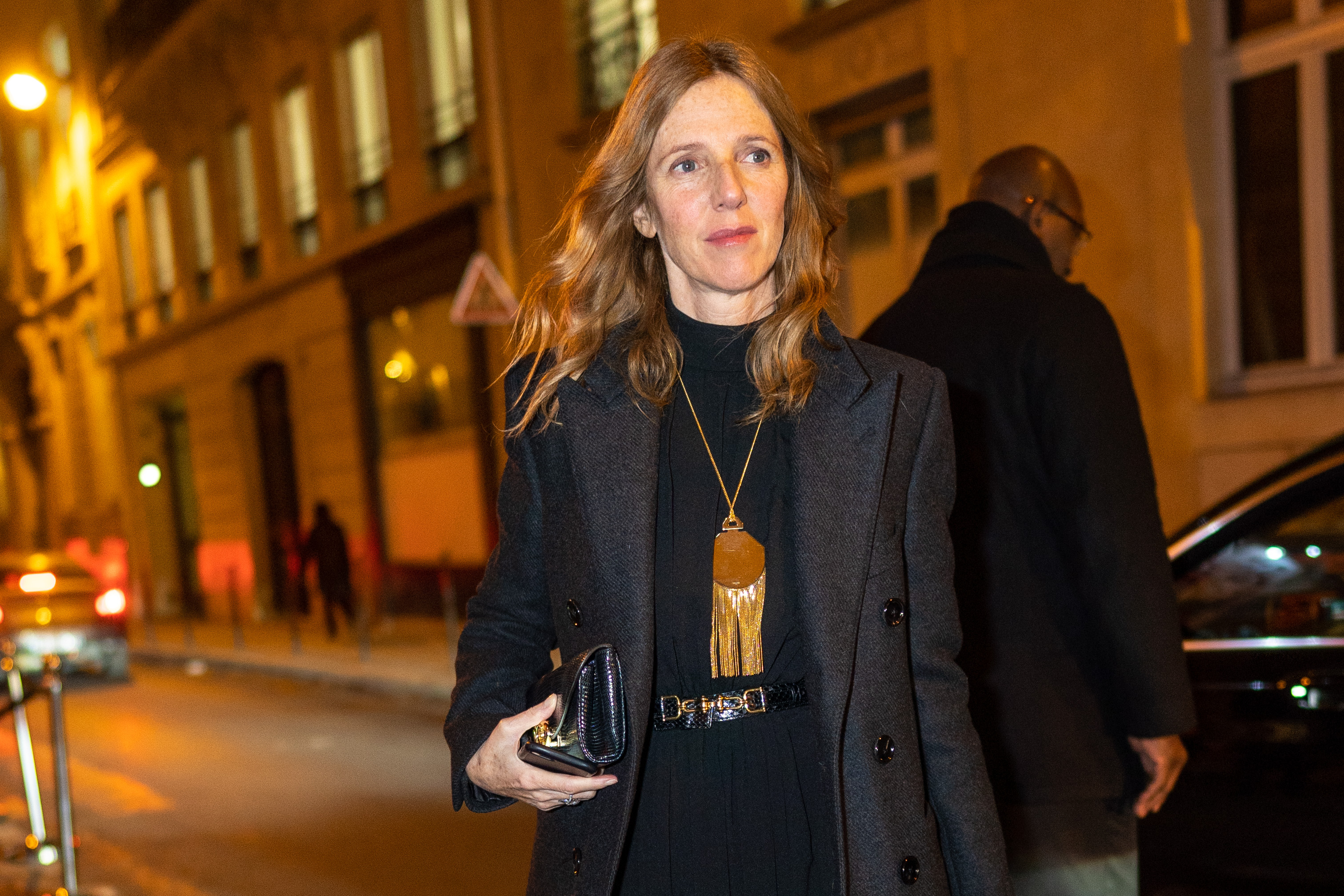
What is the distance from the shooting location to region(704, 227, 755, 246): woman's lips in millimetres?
1915

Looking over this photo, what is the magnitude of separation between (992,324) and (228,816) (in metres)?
5.29

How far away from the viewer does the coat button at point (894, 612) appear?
179 centimetres

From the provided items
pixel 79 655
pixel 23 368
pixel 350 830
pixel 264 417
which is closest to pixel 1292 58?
pixel 350 830

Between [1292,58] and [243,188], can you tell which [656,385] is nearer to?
[1292,58]

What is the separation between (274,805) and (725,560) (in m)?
5.48

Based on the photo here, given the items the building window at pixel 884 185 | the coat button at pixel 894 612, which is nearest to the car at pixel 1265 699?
the coat button at pixel 894 612

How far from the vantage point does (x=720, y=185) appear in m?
1.92

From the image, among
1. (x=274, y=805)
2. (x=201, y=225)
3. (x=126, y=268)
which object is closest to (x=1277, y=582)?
(x=274, y=805)

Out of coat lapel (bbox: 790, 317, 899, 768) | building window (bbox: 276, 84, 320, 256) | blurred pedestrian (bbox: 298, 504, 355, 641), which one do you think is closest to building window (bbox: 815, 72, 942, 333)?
blurred pedestrian (bbox: 298, 504, 355, 641)

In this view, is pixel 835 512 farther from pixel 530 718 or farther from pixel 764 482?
pixel 530 718

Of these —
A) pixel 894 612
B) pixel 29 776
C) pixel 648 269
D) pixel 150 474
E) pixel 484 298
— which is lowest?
pixel 29 776

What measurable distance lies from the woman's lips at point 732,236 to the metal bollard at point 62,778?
4.22m

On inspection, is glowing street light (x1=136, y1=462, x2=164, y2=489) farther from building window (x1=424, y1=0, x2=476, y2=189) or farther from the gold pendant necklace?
the gold pendant necklace

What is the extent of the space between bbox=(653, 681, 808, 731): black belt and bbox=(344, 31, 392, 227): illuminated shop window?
15.1 metres
